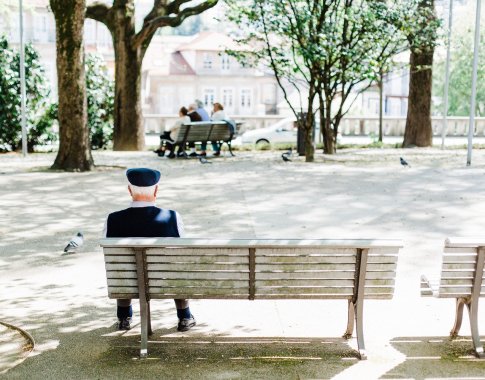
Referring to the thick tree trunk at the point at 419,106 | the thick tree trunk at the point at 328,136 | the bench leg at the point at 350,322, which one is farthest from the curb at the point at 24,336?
the thick tree trunk at the point at 419,106

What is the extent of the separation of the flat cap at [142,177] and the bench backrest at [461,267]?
2.00 m

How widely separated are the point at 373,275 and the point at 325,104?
1536 centimetres

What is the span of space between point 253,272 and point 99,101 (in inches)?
766

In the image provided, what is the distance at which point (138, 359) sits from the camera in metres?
5.01

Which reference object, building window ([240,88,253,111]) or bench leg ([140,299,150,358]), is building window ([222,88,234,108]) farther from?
bench leg ([140,299,150,358])

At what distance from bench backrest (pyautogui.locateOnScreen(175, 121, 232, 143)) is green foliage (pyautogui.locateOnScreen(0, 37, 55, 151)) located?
5.17 meters

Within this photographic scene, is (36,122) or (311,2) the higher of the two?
(311,2)

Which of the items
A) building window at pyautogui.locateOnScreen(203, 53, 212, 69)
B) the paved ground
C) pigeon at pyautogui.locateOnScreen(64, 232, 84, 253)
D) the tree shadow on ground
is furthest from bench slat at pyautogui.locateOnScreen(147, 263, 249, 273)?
building window at pyautogui.locateOnScreen(203, 53, 212, 69)

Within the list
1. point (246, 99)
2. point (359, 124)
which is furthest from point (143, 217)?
point (246, 99)

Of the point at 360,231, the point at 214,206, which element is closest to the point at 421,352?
the point at 360,231

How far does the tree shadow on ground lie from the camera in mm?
4730

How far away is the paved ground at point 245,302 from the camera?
16.2ft

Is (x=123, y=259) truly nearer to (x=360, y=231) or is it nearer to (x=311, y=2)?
(x=360, y=231)

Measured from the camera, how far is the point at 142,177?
17.6 feet
